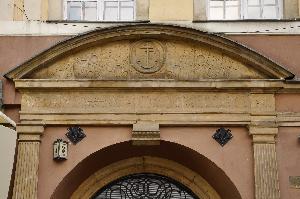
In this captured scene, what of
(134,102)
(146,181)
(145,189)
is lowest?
(145,189)

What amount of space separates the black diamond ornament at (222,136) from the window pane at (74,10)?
9.42 ft

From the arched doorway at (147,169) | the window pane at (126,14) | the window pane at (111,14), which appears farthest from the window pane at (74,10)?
the arched doorway at (147,169)

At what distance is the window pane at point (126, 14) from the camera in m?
9.68

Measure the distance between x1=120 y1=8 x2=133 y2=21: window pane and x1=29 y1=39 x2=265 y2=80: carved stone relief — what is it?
731 millimetres

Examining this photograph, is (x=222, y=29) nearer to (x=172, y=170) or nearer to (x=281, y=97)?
(x=281, y=97)

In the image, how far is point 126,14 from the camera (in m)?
9.71

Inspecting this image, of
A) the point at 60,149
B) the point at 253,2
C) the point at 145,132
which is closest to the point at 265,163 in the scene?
the point at 145,132

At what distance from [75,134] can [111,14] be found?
2125mm

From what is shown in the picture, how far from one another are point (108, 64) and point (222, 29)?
176 cm

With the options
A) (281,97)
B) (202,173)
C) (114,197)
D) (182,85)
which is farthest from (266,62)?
(114,197)

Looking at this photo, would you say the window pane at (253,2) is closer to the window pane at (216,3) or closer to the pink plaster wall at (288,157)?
the window pane at (216,3)

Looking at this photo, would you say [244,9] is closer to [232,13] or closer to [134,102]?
[232,13]

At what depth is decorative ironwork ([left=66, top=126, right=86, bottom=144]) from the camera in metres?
Answer: 8.77

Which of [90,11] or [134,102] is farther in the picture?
[90,11]
